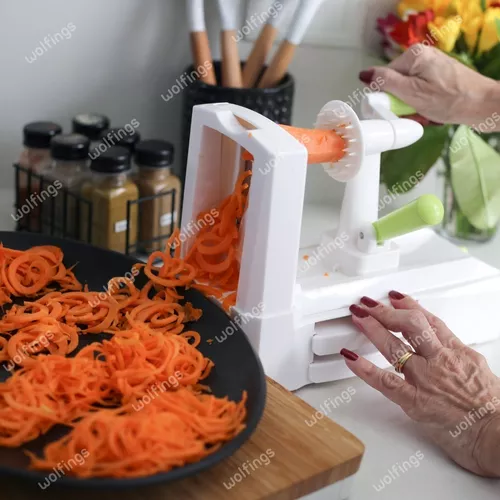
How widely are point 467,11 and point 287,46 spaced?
30 cm

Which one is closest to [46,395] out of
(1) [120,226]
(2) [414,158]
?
(1) [120,226]

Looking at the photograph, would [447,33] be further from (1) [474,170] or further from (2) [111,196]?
(2) [111,196]

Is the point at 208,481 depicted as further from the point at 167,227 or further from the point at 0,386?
the point at 167,227

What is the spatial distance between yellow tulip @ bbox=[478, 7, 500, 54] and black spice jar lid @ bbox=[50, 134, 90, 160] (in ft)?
2.20

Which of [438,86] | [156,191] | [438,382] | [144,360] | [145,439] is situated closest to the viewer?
[145,439]

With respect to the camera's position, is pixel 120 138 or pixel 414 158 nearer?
pixel 120 138

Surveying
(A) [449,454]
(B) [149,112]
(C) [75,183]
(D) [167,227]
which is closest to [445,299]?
(A) [449,454]

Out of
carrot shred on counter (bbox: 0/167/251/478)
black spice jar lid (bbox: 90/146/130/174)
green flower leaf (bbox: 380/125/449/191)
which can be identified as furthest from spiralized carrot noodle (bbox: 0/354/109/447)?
green flower leaf (bbox: 380/125/449/191)

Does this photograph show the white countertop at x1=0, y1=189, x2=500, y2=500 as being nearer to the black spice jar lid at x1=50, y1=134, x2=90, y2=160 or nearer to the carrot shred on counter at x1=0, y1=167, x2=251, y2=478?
the carrot shred on counter at x1=0, y1=167, x2=251, y2=478

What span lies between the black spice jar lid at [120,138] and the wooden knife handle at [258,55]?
0.75 ft

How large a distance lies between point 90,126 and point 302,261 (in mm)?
460

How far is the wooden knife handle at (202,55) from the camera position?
1.37 meters

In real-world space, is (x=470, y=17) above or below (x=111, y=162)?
above

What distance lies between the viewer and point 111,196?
121 centimetres
